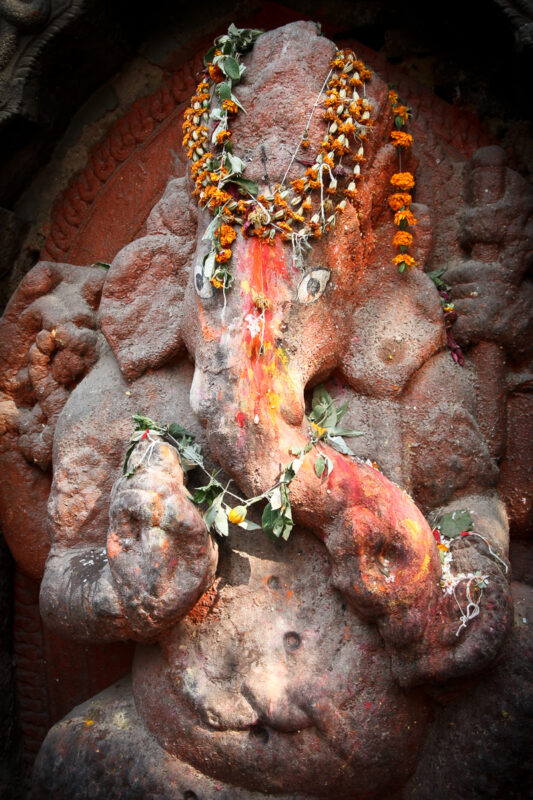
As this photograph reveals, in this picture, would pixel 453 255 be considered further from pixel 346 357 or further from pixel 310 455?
pixel 310 455

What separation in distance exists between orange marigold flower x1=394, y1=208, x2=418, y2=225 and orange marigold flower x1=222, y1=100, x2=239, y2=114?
0.68 m

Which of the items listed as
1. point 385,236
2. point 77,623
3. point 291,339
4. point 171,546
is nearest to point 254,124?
point 385,236

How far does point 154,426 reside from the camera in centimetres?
237

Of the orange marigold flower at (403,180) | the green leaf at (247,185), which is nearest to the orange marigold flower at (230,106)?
the green leaf at (247,185)

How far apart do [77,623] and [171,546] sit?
1.66 ft

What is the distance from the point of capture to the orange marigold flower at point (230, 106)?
243cm

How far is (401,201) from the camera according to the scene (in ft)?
8.51

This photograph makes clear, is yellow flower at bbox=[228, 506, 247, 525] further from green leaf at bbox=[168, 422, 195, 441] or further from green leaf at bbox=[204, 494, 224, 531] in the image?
green leaf at bbox=[168, 422, 195, 441]

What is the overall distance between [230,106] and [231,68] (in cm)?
17

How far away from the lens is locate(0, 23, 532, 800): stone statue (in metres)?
2.14

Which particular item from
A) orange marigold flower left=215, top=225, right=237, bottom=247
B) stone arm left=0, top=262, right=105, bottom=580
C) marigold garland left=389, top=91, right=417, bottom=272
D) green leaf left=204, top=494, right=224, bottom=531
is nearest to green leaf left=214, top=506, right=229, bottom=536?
green leaf left=204, top=494, right=224, bottom=531

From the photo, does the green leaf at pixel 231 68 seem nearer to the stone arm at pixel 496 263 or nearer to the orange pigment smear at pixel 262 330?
the orange pigment smear at pixel 262 330

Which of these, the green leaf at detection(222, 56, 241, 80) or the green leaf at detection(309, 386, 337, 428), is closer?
the green leaf at detection(309, 386, 337, 428)

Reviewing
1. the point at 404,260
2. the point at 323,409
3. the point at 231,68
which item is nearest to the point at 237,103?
the point at 231,68
